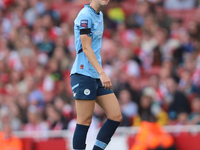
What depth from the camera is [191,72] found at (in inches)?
395

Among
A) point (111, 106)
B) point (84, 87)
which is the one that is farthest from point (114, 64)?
point (84, 87)

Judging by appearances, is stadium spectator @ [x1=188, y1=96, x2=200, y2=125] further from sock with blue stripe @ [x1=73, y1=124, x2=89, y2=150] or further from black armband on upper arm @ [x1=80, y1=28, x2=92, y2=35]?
black armband on upper arm @ [x1=80, y1=28, x2=92, y2=35]

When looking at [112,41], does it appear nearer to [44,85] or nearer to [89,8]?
[44,85]

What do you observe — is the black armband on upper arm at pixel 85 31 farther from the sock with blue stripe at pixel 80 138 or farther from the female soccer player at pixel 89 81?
the sock with blue stripe at pixel 80 138

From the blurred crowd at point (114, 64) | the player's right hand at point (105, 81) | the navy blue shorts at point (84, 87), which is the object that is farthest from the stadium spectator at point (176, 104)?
the player's right hand at point (105, 81)

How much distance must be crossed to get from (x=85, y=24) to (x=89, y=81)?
659 mm

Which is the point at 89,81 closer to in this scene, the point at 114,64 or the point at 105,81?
the point at 105,81

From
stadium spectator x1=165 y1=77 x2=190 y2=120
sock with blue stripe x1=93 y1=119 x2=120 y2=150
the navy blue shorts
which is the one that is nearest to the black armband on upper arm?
the navy blue shorts

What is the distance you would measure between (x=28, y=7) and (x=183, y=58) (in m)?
5.87

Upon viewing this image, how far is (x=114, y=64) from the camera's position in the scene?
1091 cm

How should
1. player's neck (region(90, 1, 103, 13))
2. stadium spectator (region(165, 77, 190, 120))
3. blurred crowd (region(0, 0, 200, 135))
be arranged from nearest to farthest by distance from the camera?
player's neck (region(90, 1, 103, 13))
stadium spectator (region(165, 77, 190, 120))
blurred crowd (region(0, 0, 200, 135))

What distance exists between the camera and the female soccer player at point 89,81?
4.69 meters

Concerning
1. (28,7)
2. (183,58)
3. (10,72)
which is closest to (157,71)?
(183,58)

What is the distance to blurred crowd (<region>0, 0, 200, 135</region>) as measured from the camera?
9.51m
